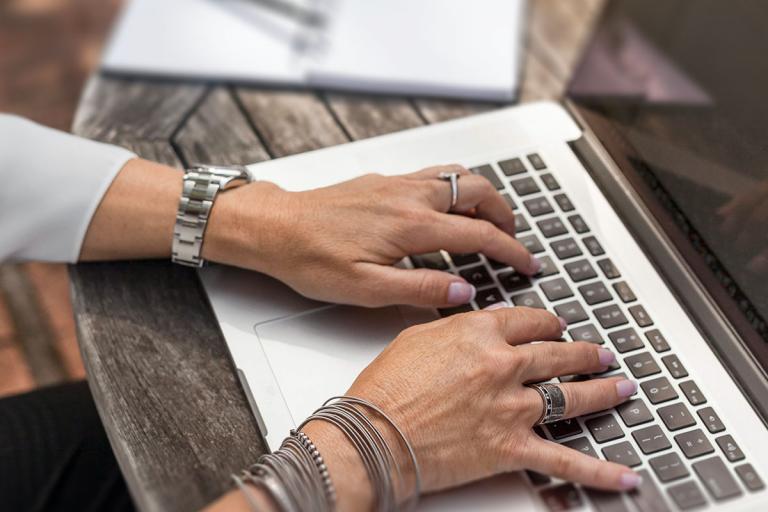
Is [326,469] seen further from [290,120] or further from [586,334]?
[290,120]

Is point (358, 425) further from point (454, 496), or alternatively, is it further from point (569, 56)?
point (569, 56)

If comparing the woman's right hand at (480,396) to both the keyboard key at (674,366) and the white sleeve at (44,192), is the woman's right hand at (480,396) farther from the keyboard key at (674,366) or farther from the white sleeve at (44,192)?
the white sleeve at (44,192)

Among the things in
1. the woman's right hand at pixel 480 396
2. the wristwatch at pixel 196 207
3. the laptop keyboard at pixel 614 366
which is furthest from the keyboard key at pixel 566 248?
the wristwatch at pixel 196 207

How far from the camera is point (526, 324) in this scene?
73 centimetres

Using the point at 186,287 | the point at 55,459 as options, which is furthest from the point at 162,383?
the point at 55,459

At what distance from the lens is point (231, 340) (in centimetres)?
77

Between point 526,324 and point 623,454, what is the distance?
0.13 metres

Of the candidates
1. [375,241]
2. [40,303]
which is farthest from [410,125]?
[40,303]

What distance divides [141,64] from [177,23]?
9 cm

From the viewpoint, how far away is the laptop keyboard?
673 millimetres

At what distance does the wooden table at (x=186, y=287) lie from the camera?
710 mm

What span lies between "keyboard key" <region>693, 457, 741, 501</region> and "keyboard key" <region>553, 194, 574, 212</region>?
0.29m

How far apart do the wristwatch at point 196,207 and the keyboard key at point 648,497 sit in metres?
0.45

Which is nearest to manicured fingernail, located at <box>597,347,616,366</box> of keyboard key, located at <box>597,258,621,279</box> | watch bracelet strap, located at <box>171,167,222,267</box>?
keyboard key, located at <box>597,258,621,279</box>
